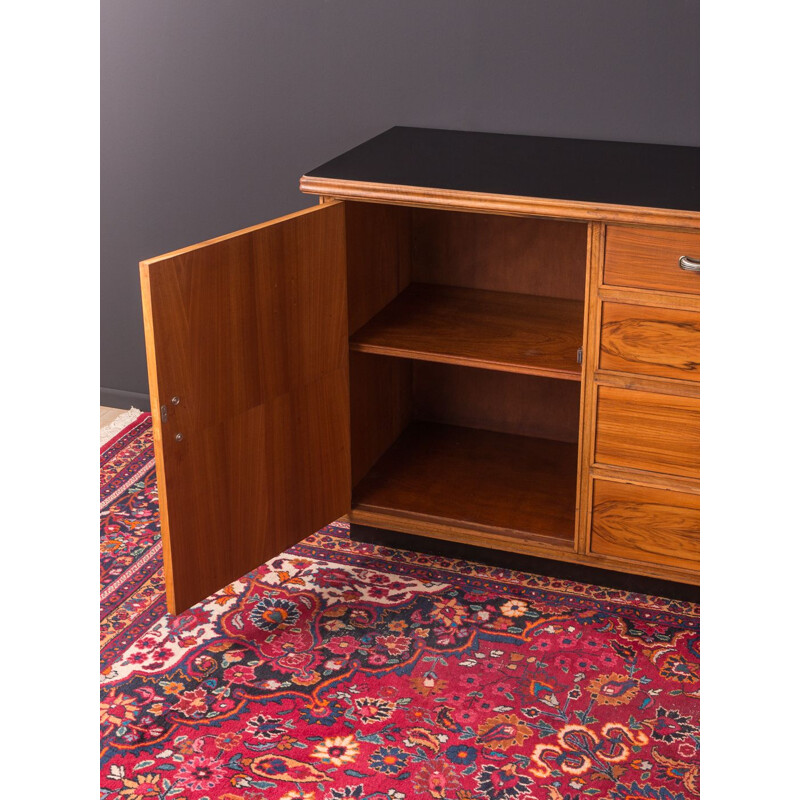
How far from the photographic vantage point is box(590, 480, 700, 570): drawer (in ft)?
7.42


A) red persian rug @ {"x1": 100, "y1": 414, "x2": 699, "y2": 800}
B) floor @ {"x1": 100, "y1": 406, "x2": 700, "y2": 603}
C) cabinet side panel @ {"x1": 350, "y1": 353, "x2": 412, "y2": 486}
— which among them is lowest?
red persian rug @ {"x1": 100, "y1": 414, "x2": 699, "y2": 800}

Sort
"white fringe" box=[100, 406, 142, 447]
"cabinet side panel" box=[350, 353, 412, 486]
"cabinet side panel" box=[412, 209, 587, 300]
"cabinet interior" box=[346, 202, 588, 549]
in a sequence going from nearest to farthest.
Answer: "cabinet interior" box=[346, 202, 588, 549]
"cabinet side panel" box=[350, 353, 412, 486]
"cabinet side panel" box=[412, 209, 587, 300]
"white fringe" box=[100, 406, 142, 447]

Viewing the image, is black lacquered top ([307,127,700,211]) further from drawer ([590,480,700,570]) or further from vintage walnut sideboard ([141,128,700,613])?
drawer ([590,480,700,570])

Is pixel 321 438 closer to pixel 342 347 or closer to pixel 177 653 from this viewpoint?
pixel 342 347

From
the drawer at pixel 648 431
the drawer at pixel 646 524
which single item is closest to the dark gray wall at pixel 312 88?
the drawer at pixel 648 431

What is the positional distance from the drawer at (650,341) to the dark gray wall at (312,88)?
66 cm

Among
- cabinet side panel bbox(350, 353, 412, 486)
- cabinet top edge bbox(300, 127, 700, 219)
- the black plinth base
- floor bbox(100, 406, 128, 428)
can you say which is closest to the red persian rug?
the black plinth base

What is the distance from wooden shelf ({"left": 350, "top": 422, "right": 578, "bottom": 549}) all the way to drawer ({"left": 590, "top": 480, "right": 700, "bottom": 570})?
13 centimetres

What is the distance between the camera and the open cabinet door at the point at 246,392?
1.92 meters

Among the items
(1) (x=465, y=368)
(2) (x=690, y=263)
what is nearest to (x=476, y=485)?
(1) (x=465, y=368)

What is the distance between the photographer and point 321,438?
241 centimetres

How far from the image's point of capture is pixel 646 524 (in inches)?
91.1
